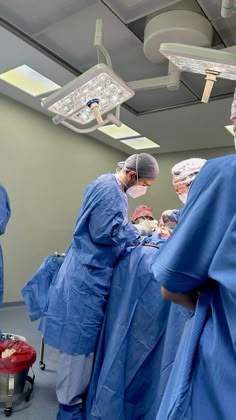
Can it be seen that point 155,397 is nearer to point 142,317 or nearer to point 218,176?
point 142,317

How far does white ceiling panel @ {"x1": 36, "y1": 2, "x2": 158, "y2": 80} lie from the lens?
2168mm

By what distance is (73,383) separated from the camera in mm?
1661

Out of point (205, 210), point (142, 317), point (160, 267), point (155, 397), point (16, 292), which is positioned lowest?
point (16, 292)

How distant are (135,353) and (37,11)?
2.27m

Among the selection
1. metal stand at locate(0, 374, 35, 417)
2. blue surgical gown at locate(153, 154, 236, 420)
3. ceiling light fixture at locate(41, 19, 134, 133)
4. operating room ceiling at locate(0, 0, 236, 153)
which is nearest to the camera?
blue surgical gown at locate(153, 154, 236, 420)

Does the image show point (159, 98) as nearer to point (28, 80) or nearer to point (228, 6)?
point (28, 80)

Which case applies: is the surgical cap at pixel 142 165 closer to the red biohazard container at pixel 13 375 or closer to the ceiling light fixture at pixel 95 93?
the ceiling light fixture at pixel 95 93

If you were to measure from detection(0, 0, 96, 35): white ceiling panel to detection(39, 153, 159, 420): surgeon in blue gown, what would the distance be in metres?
1.28

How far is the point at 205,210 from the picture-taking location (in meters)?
0.59

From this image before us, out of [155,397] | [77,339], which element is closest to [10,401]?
[77,339]

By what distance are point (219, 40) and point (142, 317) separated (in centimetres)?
210

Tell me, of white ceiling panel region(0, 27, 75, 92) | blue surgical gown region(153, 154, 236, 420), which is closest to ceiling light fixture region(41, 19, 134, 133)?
white ceiling panel region(0, 27, 75, 92)

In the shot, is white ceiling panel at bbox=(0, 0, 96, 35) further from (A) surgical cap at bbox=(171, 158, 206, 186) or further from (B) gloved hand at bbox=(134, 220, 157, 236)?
(B) gloved hand at bbox=(134, 220, 157, 236)

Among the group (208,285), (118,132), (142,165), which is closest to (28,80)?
(118,132)
